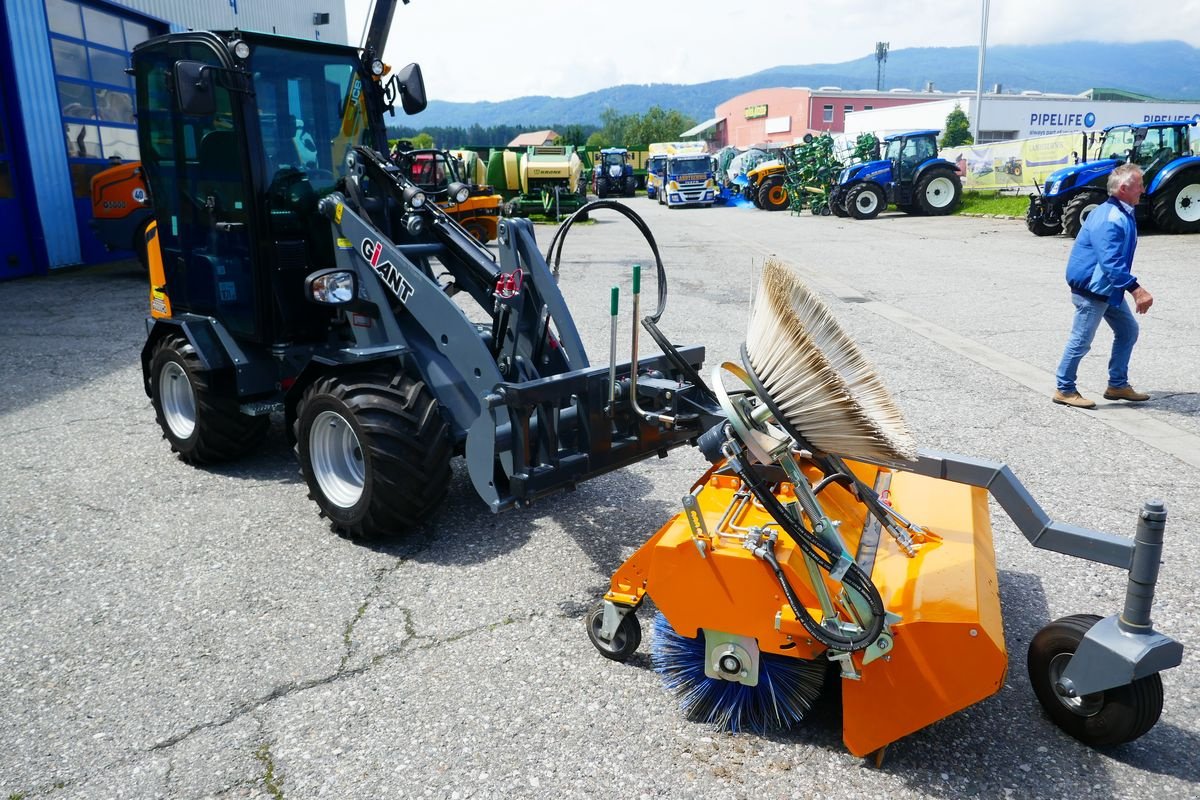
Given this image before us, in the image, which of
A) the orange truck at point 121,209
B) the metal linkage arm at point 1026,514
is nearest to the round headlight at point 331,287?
the metal linkage arm at point 1026,514

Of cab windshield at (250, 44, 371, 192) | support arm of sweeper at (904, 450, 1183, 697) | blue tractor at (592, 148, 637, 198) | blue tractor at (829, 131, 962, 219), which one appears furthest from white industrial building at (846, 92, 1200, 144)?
support arm of sweeper at (904, 450, 1183, 697)

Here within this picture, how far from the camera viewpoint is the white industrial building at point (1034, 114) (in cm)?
5247

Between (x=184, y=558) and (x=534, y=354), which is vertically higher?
(x=534, y=354)

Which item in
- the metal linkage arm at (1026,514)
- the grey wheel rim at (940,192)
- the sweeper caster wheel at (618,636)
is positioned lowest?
the sweeper caster wheel at (618,636)

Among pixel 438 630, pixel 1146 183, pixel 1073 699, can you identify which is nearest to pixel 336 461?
pixel 438 630

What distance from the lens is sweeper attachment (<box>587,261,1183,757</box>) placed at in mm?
2543

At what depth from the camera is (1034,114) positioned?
52969 millimetres

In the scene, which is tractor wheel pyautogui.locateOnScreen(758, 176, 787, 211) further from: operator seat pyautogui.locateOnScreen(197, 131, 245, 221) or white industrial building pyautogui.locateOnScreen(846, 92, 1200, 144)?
operator seat pyautogui.locateOnScreen(197, 131, 245, 221)

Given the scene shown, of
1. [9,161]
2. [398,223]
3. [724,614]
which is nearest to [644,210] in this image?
[9,161]

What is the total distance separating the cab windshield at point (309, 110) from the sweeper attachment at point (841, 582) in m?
3.24

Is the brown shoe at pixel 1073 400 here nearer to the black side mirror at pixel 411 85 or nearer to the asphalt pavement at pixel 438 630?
the asphalt pavement at pixel 438 630

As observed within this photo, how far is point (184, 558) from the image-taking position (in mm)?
4344

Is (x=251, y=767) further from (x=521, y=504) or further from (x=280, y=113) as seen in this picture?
(x=280, y=113)

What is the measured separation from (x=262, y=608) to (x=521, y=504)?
1234 mm
